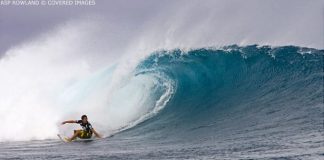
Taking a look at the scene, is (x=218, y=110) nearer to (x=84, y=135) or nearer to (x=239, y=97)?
(x=239, y=97)

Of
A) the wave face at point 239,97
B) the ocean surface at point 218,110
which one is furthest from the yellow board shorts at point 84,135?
the wave face at point 239,97

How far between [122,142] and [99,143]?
642 millimetres

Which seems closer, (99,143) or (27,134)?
(99,143)

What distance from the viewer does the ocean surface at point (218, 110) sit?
1038 cm

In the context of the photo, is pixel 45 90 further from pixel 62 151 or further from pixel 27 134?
pixel 62 151

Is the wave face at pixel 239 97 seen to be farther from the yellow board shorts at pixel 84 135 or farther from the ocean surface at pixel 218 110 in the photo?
the yellow board shorts at pixel 84 135

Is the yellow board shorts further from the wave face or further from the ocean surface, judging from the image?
the wave face

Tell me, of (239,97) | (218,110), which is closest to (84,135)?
(218,110)

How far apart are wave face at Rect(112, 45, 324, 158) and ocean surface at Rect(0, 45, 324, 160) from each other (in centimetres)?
3

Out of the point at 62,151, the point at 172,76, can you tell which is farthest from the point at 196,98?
the point at 62,151

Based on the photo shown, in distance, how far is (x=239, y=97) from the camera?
18.6 m

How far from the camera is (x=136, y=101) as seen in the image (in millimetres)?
20422

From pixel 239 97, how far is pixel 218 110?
1637 millimetres

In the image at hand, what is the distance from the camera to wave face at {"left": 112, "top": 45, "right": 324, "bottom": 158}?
41.3 feet
